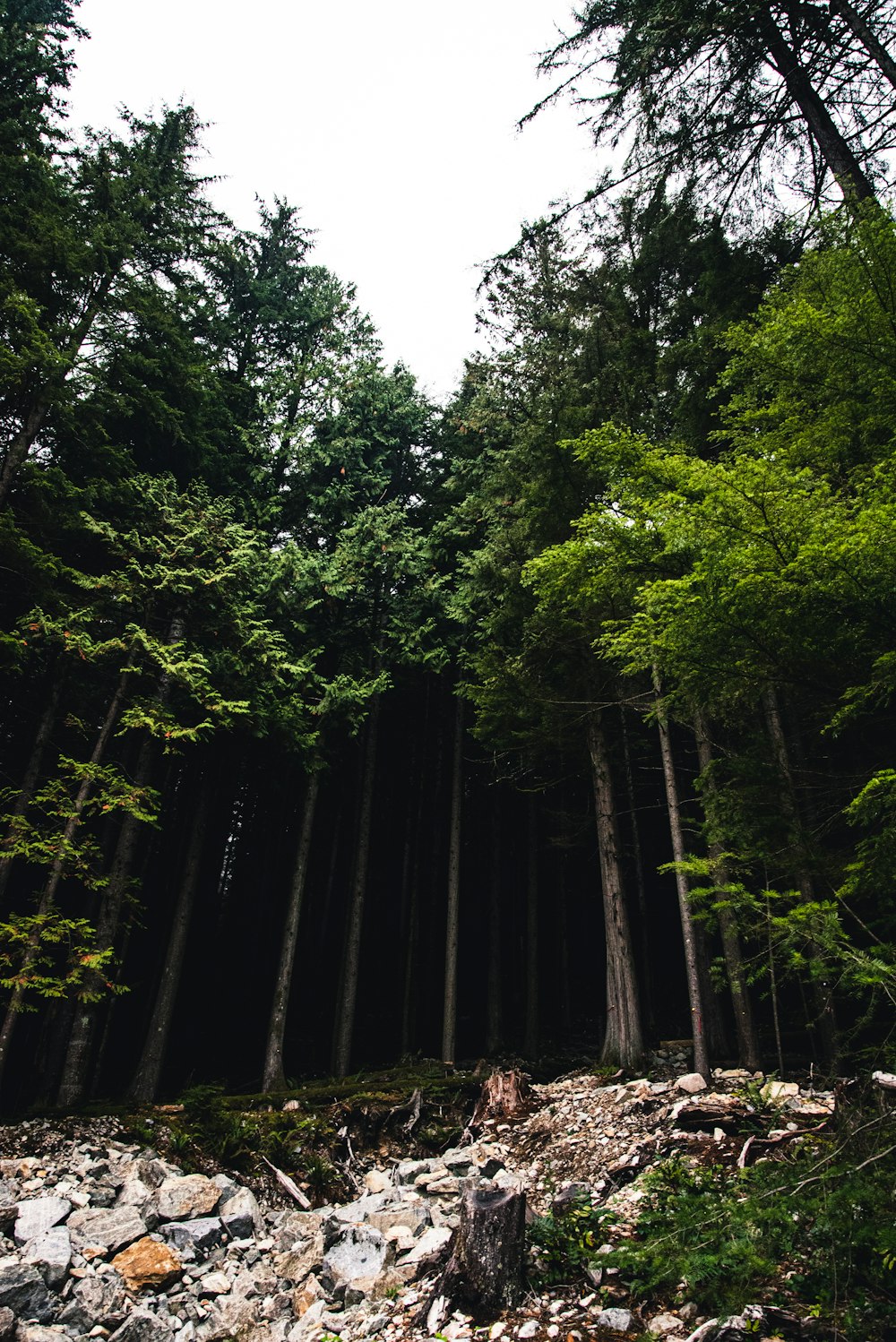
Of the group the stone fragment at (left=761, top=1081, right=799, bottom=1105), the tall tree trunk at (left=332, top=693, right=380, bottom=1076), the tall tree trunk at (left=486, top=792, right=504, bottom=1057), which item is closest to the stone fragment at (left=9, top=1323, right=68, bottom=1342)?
the stone fragment at (left=761, top=1081, right=799, bottom=1105)

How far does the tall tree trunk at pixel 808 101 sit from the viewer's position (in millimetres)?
8516

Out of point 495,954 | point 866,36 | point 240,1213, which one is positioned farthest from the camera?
point 495,954

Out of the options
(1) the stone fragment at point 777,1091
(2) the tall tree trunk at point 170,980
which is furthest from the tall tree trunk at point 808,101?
(2) the tall tree trunk at point 170,980

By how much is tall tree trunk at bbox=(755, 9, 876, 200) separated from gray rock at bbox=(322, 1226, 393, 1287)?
13173 millimetres

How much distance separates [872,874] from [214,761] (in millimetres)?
12636

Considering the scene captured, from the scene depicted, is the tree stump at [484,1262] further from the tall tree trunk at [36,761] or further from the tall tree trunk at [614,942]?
the tall tree trunk at [36,761]

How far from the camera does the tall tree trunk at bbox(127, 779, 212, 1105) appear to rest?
10.5m

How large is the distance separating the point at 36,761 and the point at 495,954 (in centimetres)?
1297

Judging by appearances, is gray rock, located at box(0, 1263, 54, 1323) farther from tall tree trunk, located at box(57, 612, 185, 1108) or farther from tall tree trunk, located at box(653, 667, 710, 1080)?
tall tree trunk, located at box(653, 667, 710, 1080)

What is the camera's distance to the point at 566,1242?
4727 mm

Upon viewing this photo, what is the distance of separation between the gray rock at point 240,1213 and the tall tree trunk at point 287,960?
466cm

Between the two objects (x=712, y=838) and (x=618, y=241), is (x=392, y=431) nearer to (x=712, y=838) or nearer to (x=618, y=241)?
(x=618, y=241)

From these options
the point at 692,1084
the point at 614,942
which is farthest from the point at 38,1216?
the point at 614,942

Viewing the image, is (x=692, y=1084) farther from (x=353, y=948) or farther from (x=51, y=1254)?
(x=353, y=948)
